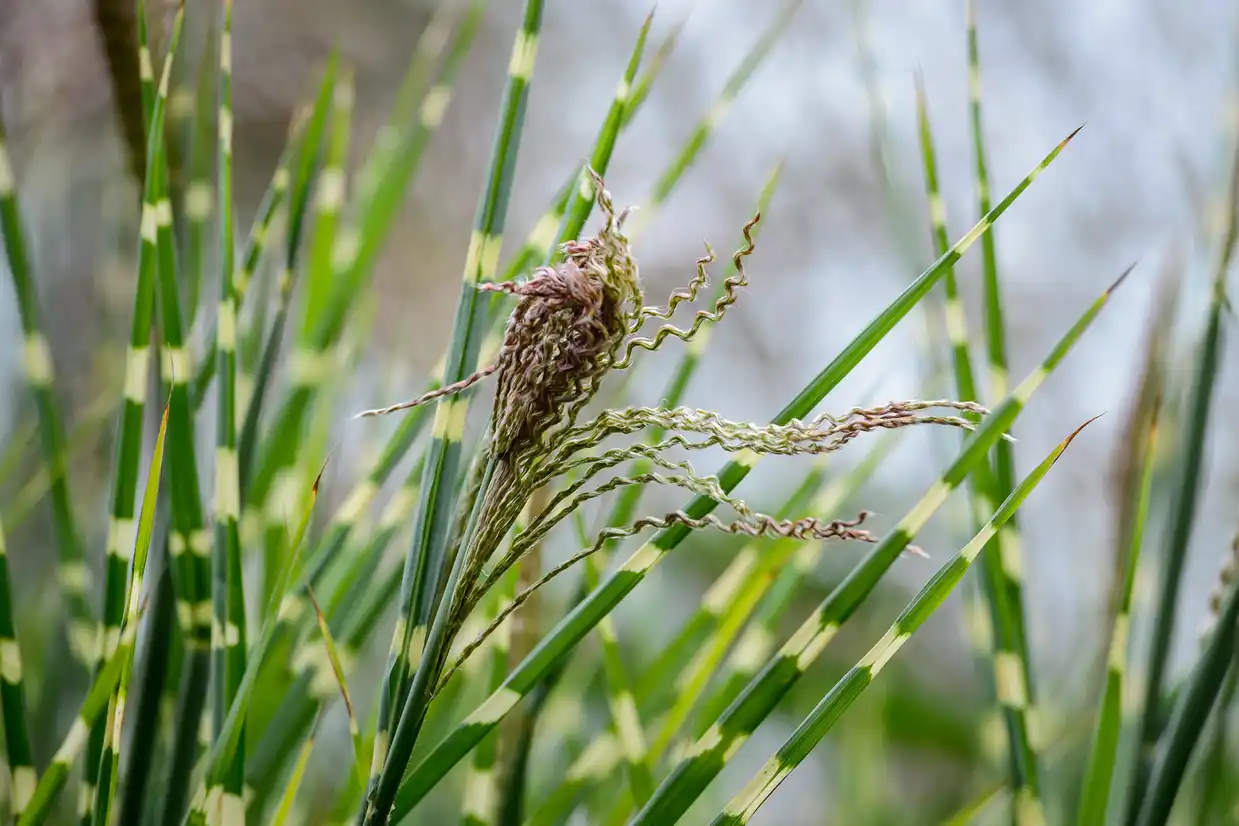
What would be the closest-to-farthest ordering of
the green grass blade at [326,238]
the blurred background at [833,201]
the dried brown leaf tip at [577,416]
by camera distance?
the dried brown leaf tip at [577,416]
the green grass blade at [326,238]
the blurred background at [833,201]

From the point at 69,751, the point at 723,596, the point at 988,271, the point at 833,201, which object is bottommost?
the point at 69,751

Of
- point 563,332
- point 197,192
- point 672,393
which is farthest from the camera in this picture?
point 197,192

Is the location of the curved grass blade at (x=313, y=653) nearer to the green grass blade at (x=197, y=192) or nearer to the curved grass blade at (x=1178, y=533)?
the green grass blade at (x=197, y=192)

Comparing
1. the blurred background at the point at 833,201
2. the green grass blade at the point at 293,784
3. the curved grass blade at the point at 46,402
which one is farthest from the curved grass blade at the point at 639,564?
the blurred background at the point at 833,201

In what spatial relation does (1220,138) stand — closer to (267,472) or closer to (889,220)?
(889,220)

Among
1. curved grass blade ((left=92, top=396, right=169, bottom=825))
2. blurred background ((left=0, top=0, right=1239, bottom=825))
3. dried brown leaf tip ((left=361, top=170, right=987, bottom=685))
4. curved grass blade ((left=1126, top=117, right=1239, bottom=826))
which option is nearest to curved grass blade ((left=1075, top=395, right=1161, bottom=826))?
curved grass blade ((left=1126, top=117, right=1239, bottom=826))

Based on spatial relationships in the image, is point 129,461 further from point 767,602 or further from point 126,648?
point 767,602

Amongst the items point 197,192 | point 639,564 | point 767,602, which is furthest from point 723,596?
point 197,192
